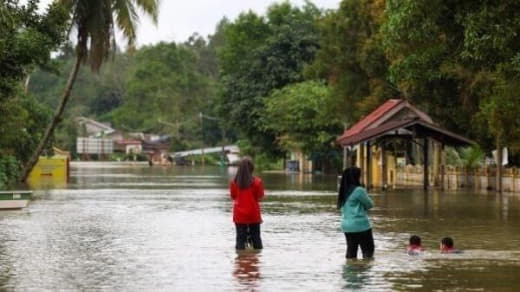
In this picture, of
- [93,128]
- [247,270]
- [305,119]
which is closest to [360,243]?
[247,270]

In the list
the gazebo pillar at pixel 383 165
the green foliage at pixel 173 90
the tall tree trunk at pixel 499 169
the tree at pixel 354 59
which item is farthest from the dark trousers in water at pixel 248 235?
the green foliage at pixel 173 90

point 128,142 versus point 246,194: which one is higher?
point 128,142

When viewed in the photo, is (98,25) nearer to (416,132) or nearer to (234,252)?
(416,132)

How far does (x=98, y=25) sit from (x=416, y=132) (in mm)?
13135

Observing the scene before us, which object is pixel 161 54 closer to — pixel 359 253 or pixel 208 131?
pixel 208 131

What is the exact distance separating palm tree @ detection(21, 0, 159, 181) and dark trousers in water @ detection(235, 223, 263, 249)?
22366 mm

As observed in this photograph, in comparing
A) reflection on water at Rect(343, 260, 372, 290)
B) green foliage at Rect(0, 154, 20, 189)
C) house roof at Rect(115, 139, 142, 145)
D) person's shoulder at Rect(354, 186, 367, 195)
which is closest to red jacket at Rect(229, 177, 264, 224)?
reflection on water at Rect(343, 260, 372, 290)

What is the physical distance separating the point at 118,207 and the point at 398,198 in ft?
35.2

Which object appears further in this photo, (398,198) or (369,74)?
(369,74)

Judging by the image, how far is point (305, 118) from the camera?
2990 inches

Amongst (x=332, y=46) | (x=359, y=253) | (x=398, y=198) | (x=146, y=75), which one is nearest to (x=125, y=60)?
(x=146, y=75)

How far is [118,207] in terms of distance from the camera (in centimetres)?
3098

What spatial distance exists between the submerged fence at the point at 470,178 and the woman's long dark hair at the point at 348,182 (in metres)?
27.7

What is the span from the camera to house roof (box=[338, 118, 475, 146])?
139 ft
